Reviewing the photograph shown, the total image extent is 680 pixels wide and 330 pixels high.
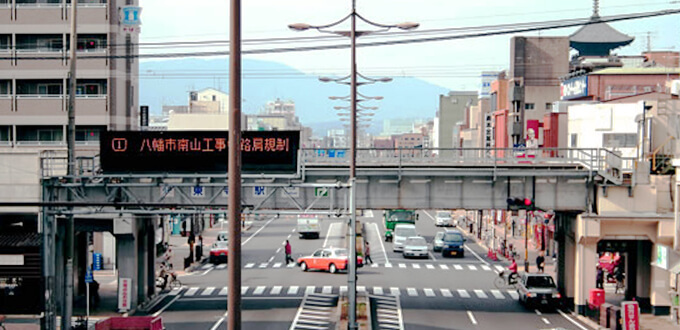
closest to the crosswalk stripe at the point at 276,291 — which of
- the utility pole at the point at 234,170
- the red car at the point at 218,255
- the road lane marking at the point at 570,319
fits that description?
the road lane marking at the point at 570,319

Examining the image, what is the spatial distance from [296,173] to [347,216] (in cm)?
335

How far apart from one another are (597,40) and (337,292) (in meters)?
97.0

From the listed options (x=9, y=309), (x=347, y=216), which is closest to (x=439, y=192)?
(x=347, y=216)

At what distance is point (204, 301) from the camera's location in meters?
46.2

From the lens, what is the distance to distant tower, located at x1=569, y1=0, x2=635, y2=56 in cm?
13238

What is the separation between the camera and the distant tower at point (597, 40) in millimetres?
132375

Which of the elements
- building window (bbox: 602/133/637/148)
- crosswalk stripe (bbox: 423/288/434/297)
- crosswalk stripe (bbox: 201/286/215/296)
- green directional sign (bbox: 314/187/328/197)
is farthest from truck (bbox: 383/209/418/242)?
green directional sign (bbox: 314/187/328/197)

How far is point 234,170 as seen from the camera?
40.5ft

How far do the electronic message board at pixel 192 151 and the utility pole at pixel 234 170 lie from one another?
2496 centimetres

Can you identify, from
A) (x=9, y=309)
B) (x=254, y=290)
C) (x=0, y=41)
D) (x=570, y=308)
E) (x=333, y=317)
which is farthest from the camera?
(x=0, y=41)

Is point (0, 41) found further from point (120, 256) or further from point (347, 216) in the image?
point (347, 216)

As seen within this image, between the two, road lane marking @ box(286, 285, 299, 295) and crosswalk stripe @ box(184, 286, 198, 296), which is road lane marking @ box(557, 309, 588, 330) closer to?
road lane marking @ box(286, 285, 299, 295)

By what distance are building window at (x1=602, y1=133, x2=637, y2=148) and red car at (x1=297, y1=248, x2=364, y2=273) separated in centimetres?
1907

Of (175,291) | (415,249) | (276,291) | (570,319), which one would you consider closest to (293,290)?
(276,291)
